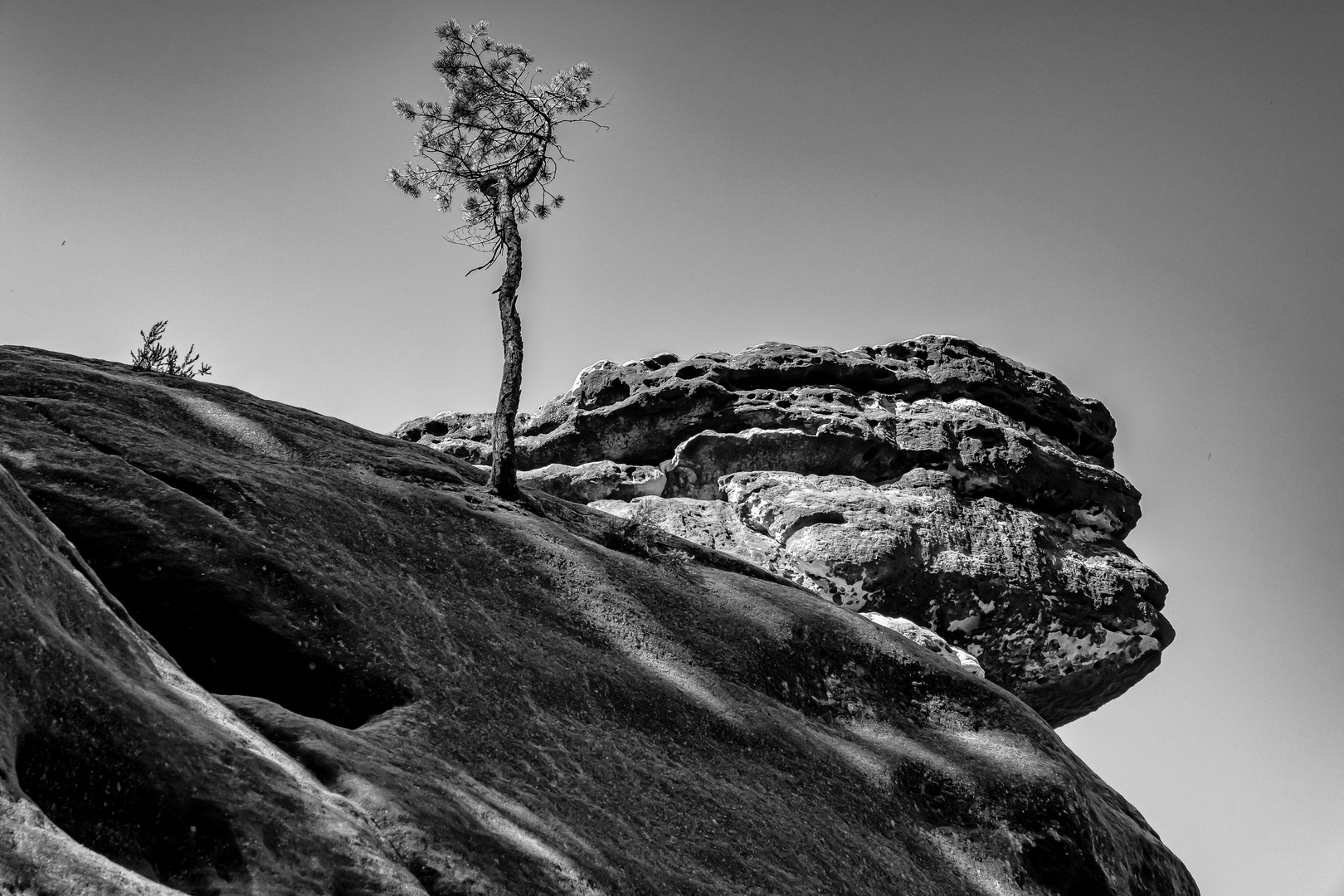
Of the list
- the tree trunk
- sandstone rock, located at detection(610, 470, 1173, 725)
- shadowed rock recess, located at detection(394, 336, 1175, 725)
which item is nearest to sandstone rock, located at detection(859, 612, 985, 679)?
shadowed rock recess, located at detection(394, 336, 1175, 725)

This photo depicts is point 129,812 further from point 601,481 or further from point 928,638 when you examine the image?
point 601,481

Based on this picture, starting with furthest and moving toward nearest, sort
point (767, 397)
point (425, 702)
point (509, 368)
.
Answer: point (767, 397)
point (509, 368)
point (425, 702)

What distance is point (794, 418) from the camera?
33.2 metres

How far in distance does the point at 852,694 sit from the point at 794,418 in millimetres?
16729

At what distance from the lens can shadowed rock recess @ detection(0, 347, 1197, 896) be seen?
6828 millimetres

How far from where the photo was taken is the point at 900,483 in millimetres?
32469

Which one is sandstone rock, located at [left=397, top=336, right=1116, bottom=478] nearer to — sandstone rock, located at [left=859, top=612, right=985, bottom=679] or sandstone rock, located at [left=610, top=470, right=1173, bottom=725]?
sandstone rock, located at [left=610, top=470, right=1173, bottom=725]

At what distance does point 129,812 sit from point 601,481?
85.2ft

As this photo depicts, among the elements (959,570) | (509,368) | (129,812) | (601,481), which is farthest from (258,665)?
(959,570)

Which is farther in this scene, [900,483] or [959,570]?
[900,483]

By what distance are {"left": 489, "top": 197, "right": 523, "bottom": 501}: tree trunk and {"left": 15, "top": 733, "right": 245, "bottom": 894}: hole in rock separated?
37.2ft

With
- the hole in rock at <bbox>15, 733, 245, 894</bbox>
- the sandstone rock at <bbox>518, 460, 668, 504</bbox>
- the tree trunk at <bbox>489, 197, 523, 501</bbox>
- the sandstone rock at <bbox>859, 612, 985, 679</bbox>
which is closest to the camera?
the hole in rock at <bbox>15, 733, 245, 894</bbox>

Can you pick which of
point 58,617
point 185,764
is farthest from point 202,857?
point 58,617

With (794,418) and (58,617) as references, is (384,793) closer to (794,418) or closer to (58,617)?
(58,617)
